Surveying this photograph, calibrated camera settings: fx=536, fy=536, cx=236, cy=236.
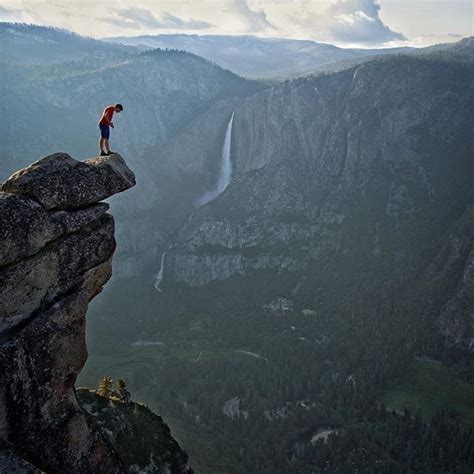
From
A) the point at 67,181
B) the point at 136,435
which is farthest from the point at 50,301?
the point at 136,435

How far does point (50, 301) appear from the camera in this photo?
3325 cm

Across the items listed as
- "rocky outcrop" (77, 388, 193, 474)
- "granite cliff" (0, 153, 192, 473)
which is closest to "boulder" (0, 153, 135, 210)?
"granite cliff" (0, 153, 192, 473)

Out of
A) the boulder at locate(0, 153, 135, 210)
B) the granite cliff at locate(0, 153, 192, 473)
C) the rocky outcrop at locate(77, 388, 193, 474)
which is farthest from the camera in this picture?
the rocky outcrop at locate(77, 388, 193, 474)

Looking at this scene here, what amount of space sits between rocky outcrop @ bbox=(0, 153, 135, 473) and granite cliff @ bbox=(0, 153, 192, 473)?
6 cm

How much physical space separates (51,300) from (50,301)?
0.30 ft

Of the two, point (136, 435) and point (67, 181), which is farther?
point (136, 435)

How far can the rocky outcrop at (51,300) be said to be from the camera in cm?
3031

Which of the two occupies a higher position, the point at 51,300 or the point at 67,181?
the point at 67,181

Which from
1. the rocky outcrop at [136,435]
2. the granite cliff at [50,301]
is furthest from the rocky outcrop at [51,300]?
the rocky outcrop at [136,435]

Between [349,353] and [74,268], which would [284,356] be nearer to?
[349,353]

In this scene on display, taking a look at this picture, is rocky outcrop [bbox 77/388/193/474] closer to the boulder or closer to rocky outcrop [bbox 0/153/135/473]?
rocky outcrop [bbox 0/153/135/473]

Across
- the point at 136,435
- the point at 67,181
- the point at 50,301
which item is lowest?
the point at 136,435

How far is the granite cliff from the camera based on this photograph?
30266mm

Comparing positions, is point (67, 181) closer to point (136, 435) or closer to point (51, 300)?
point (51, 300)
